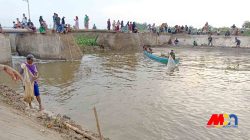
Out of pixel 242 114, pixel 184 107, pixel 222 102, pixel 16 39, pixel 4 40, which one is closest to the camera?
pixel 242 114

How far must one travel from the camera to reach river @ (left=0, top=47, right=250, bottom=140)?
927 cm

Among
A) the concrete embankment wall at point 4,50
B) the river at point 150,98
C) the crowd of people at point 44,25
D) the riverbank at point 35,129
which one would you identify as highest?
the crowd of people at point 44,25

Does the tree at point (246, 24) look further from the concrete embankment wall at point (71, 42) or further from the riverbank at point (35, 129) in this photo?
the riverbank at point (35, 129)

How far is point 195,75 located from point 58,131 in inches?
533

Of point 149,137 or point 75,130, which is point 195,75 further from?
point 75,130

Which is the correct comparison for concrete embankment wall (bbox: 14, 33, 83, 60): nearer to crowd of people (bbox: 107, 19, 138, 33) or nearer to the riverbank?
crowd of people (bbox: 107, 19, 138, 33)

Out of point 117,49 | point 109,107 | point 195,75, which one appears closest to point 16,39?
point 117,49

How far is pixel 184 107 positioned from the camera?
11555 mm

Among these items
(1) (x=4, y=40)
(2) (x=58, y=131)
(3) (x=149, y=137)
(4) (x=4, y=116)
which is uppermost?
(1) (x=4, y=40)

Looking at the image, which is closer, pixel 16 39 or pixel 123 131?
pixel 123 131

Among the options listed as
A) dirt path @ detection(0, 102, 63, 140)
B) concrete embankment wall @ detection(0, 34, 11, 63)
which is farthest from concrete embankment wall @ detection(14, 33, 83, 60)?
dirt path @ detection(0, 102, 63, 140)

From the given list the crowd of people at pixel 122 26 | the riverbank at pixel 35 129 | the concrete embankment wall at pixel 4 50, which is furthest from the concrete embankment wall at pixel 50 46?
the riverbank at pixel 35 129

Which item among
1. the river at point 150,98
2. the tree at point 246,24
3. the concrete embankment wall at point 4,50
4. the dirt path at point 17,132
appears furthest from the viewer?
the tree at point 246,24

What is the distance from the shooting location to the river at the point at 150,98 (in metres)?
9.27
